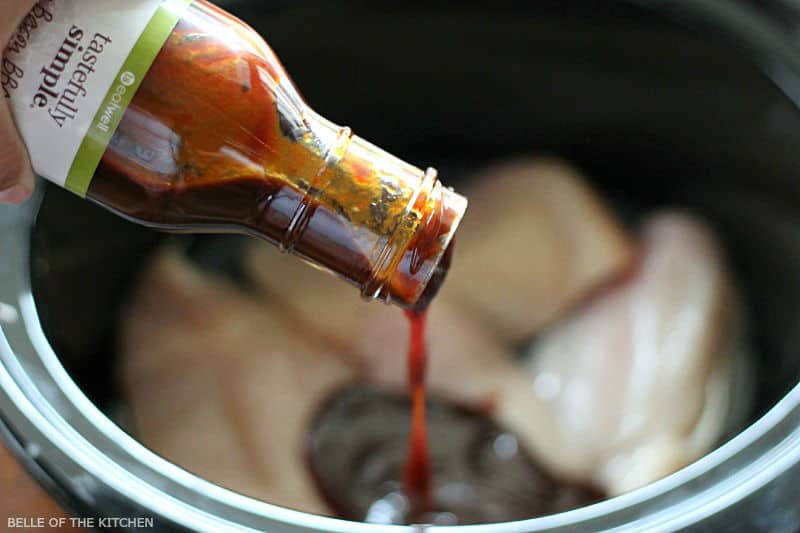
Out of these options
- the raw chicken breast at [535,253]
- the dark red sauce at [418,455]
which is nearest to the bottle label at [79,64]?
the dark red sauce at [418,455]

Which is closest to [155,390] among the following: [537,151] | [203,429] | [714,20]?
[203,429]

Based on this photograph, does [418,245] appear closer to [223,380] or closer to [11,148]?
[11,148]

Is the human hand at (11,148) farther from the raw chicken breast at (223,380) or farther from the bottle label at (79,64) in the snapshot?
the raw chicken breast at (223,380)

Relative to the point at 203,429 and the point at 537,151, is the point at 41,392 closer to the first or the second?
the point at 203,429

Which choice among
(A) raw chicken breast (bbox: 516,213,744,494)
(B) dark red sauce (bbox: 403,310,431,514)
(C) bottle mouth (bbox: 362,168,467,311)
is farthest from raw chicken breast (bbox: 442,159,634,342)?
(C) bottle mouth (bbox: 362,168,467,311)

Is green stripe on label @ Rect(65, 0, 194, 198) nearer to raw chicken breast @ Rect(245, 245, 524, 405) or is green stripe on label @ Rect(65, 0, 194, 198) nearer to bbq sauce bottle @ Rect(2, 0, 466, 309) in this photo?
bbq sauce bottle @ Rect(2, 0, 466, 309)

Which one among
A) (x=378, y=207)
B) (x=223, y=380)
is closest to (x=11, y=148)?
(x=378, y=207)

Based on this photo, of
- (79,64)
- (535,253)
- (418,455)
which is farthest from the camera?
(535,253)
